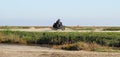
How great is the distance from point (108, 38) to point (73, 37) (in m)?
2.64

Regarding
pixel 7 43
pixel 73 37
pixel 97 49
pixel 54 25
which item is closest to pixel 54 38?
pixel 73 37

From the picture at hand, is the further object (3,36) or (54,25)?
(54,25)

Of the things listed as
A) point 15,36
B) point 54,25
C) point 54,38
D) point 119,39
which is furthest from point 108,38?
point 54,25

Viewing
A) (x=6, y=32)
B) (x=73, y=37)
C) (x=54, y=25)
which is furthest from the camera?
(x=54, y=25)

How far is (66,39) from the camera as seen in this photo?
37188 millimetres

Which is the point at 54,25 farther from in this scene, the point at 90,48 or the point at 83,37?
the point at 90,48

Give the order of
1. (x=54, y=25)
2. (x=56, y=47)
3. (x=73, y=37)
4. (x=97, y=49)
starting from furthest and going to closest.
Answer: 1. (x=54, y=25)
2. (x=73, y=37)
3. (x=56, y=47)
4. (x=97, y=49)

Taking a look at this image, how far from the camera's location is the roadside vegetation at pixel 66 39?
3415 centimetres

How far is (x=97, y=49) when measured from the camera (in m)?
32.1

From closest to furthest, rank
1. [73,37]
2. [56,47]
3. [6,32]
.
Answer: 1. [56,47]
2. [73,37]
3. [6,32]

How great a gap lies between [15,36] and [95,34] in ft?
20.5

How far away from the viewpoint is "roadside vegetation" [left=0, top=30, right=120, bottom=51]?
3415 centimetres

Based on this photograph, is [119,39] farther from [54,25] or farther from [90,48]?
[54,25]

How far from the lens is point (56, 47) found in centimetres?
3497
